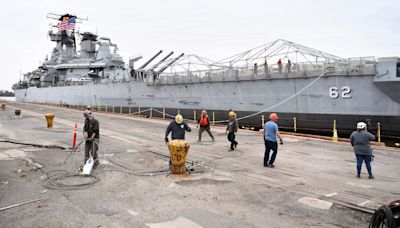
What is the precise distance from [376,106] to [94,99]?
32162mm

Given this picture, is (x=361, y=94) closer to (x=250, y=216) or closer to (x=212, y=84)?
(x=212, y=84)

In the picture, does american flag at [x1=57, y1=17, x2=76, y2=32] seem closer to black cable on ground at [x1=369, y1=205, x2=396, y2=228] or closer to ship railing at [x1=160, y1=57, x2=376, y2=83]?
ship railing at [x1=160, y1=57, x2=376, y2=83]

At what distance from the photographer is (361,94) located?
1700cm

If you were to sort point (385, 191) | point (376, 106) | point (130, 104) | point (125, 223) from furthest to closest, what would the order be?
point (130, 104) < point (376, 106) < point (385, 191) < point (125, 223)

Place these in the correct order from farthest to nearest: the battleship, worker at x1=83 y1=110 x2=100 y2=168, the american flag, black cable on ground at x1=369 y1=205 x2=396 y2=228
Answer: the american flag → the battleship → worker at x1=83 y1=110 x2=100 y2=168 → black cable on ground at x1=369 y1=205 x2=396 y2=228

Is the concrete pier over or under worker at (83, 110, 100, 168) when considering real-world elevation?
under

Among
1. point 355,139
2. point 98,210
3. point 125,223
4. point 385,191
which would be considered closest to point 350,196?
point 385,191

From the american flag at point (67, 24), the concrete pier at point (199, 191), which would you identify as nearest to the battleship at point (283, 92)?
the concrete pier at point (199, 191)

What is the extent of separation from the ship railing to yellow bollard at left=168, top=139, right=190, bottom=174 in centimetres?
1312

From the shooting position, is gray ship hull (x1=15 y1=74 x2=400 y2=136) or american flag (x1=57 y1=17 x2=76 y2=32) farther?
american flag (x1=57 y1=17 x2=76 y2=32)

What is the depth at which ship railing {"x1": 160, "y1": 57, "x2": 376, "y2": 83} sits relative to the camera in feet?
56.1

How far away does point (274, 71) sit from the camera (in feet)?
67.0

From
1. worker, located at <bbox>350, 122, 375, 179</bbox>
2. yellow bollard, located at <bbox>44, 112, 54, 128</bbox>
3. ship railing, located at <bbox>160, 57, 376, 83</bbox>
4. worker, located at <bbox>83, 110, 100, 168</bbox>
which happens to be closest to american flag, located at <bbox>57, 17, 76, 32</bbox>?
ship railing, located at <bbox>160, 57, 376, 83</bbox>

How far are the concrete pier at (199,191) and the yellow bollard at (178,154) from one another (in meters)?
0.30
